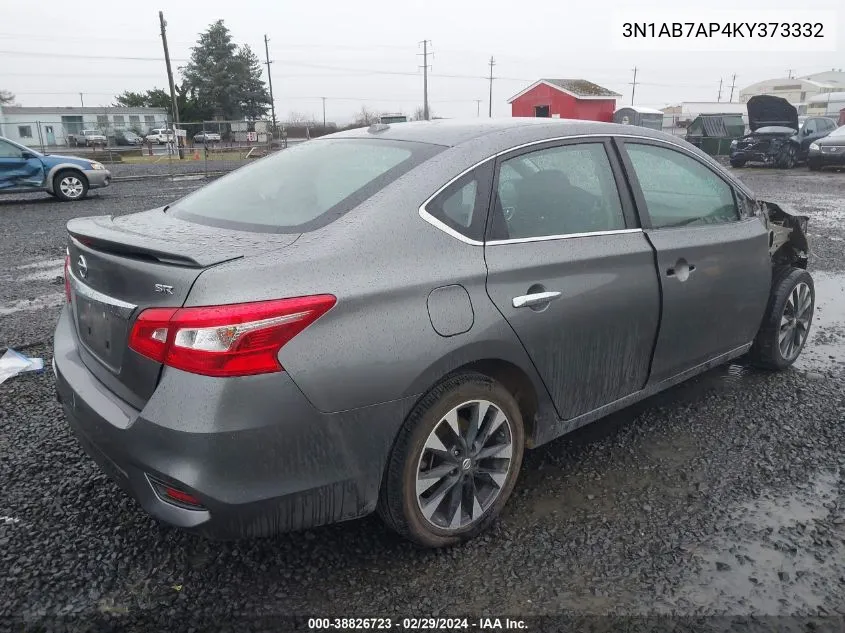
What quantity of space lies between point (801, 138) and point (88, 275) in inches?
995

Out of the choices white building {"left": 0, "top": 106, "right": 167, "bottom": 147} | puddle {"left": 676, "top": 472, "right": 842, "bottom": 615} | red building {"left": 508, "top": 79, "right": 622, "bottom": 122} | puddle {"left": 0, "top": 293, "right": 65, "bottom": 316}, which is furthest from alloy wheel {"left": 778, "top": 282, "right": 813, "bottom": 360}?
white building {"left": 0, "top": 106, "right": 167, "bottom": 147}

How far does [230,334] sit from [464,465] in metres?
1.07

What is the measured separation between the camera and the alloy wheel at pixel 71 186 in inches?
553

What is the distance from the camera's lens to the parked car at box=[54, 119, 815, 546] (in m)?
2.00

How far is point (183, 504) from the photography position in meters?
2.07

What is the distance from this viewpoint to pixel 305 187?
2.72 meters

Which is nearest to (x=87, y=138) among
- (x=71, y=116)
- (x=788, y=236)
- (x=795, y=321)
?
(x=71, y=116)

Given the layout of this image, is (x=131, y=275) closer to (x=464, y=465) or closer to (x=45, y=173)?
(x=464, y=465)

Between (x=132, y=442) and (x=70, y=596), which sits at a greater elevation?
(x=132, y=442)

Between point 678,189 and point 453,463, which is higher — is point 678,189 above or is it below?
above

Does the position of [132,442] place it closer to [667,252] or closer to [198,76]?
[667,252]

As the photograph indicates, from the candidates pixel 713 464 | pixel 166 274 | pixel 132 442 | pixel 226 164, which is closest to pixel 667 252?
pixel 713 464

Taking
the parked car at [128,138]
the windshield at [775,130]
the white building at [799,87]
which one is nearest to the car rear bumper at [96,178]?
the windshield at [775,130]

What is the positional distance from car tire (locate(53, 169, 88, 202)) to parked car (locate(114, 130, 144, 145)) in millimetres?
27412
